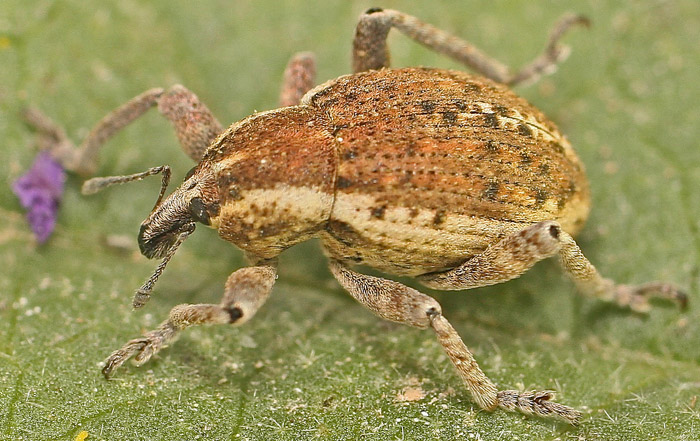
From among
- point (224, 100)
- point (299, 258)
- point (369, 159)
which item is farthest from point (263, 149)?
point (224, 100)

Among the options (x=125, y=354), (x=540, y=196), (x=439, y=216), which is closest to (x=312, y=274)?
(x=439, y=216)

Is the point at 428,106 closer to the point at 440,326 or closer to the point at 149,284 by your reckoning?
the point at 440,326

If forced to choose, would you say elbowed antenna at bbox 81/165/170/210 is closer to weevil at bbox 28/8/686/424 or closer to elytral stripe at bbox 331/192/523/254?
weevil at bbox 28/8/686/424

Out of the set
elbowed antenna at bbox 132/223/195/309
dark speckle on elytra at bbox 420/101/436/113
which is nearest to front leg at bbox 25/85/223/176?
elbowed antenna at bbox 132/223/195/309

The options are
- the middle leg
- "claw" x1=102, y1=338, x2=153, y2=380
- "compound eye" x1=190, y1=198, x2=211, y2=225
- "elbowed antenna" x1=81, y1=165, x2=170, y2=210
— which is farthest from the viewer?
the middle leg

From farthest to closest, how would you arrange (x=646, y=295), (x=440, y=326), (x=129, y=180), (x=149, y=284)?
1. (x=646, y=295)
2. (x=129, y=180)
3. (x=149, y=284)
4. (x=440, y=326)

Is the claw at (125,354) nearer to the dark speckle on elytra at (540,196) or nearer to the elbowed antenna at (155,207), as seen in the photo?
the elbowed antenna at (155,207)

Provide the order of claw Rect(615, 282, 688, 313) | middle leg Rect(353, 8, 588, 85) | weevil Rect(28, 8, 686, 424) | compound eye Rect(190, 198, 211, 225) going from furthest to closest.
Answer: middle leg Rect(353, 8, 588, 85) → claw Rect(615, 282, 688, 313) → compound eye Rect(190, 198, 211, 225) → weevil Rect(28, 8, 686, 424)
